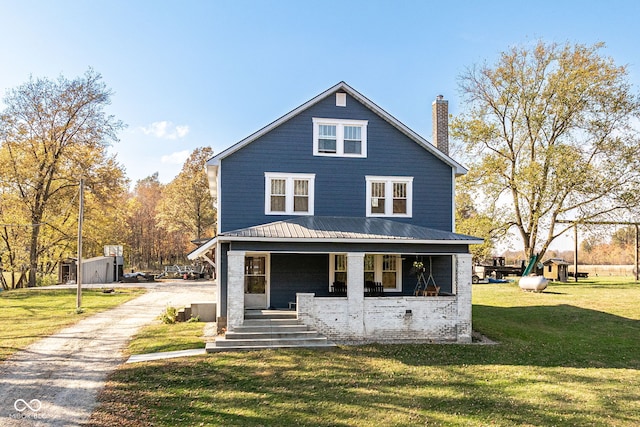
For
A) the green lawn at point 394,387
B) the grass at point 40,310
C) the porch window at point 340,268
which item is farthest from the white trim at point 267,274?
the grass at point 40,310

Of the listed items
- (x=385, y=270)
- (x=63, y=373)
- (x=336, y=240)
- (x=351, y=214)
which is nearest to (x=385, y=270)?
(x=385, y=270)

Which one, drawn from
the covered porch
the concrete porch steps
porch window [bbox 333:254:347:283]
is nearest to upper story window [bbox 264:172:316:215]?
the covered porch

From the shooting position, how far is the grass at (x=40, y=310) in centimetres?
1491

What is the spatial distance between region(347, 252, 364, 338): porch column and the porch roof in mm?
824

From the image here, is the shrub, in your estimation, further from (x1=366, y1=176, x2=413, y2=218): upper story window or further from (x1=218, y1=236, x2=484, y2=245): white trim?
(x1=366, y1=176, x2=413, y2=218): upper story window

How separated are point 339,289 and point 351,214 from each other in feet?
9.03

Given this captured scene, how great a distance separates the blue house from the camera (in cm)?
1408

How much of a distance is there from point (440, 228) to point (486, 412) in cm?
916

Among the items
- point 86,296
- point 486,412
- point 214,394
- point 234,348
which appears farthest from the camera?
point 86,296

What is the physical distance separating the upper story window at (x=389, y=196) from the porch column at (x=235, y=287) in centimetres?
563

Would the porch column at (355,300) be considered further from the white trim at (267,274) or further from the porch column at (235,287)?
the white trim at (267,274)

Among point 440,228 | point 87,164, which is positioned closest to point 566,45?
point 440,228

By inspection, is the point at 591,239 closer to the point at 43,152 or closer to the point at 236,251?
the point at 236,251

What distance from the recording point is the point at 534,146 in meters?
31.9
